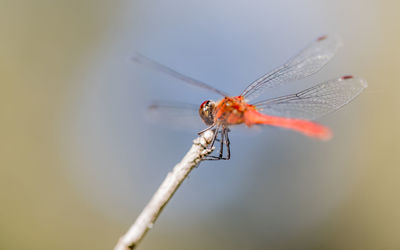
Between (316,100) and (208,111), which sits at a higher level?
(316,100)

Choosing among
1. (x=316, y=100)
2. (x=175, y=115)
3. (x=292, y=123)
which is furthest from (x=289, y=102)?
(x=175, y=115)

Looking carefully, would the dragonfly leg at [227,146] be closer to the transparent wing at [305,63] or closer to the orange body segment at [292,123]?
the orange body segment at [292,123]

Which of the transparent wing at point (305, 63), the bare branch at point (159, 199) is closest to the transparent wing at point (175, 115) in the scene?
the transparent wing at point (305, 63)

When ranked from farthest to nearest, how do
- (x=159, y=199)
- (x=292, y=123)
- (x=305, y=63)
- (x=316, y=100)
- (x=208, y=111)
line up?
(x=305, y=63), (x=316, y=100), (x=208, y=111), (x=292, y=123), (x=159, y=199)

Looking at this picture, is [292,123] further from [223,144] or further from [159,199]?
[159,199]

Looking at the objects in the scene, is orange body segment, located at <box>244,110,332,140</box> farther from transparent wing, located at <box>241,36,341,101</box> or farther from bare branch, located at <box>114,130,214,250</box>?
bare branch, located at <box>114,130,214,250</box>

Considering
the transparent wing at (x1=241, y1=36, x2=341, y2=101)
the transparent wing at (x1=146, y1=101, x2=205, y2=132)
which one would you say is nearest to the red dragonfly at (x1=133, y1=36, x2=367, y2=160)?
the transparent wing at (x1=241, y1=36, x2=341, y2=101)

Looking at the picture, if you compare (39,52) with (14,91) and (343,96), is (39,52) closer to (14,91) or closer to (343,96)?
(14,91)
